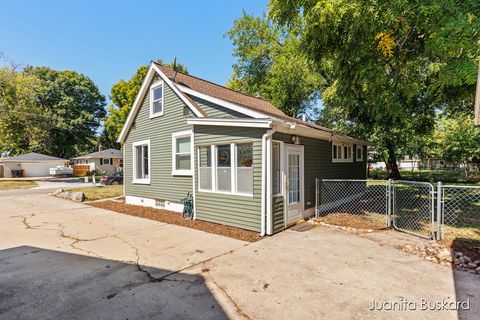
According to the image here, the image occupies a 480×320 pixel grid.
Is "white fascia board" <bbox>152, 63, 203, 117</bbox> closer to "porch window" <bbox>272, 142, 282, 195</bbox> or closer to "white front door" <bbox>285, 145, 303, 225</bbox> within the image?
"porch window" <bbox>272, 142, 282, 195</bbox>

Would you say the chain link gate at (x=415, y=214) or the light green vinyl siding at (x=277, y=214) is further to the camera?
the light green vinyl siding at (x=277, y=214)

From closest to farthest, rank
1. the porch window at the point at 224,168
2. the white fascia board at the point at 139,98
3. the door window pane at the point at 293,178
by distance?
the porch window at the point at 224,168 < the door window pane at the point at 293,178 < the white fascia board at the point at 139,98

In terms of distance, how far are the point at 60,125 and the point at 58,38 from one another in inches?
893

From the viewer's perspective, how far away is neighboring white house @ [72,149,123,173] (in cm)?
3291

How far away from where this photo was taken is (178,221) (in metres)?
7.91

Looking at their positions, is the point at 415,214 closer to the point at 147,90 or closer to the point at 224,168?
the point at 224,168

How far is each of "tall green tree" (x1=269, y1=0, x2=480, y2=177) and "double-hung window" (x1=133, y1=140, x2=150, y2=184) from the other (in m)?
7.36

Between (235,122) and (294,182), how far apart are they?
2710mm

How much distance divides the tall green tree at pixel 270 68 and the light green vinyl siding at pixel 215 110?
39.8 ft

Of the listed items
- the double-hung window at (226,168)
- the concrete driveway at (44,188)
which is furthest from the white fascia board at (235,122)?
the concrete driveway at (44,188)

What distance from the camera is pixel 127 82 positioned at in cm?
2761

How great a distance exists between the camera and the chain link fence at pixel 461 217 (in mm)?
5870

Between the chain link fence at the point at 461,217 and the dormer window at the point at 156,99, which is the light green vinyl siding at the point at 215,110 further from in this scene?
the chain link fence at the point at 461,217

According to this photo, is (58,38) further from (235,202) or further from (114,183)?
(235,202)
